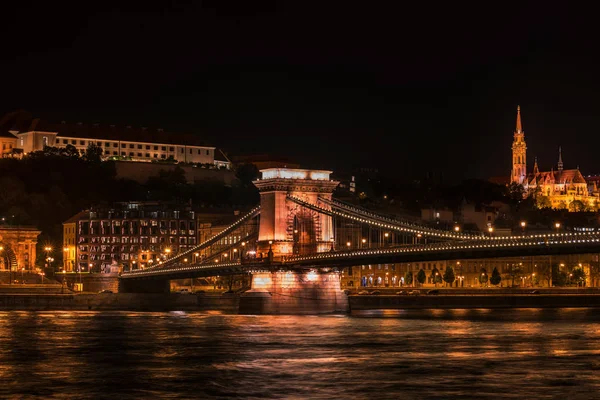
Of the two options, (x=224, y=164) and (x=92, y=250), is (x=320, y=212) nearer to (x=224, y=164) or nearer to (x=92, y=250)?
(x=92, y=250)

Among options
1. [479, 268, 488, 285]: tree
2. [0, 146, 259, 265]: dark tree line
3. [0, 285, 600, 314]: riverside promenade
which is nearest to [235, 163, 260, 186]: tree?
[0, 146, 259, 265]: dark tree line

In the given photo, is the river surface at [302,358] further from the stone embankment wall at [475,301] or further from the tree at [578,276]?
the tree at [578,276]

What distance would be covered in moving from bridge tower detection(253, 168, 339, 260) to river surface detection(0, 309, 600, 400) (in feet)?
14.5

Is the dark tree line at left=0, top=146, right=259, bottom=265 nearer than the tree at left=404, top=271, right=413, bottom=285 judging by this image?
No

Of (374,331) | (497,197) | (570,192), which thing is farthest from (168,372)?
(570,192)

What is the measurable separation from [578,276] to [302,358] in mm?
54065

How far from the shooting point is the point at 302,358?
38156mm

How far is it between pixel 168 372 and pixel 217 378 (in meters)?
1.88

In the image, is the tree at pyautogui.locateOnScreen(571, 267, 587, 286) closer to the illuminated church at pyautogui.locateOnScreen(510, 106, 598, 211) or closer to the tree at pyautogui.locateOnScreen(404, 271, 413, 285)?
the tree at pyautogui.locateOnScreen(404, 271, 413, 285)

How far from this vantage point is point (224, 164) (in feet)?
445

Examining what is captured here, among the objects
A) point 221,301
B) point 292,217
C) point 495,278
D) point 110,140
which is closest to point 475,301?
point 495,278

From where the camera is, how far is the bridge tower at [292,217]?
2368 inches

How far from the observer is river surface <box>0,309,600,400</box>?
1236 inches

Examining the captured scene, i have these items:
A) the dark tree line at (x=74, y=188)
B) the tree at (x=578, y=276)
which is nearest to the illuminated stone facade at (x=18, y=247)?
the dark tree line at (x=74, y=188)
